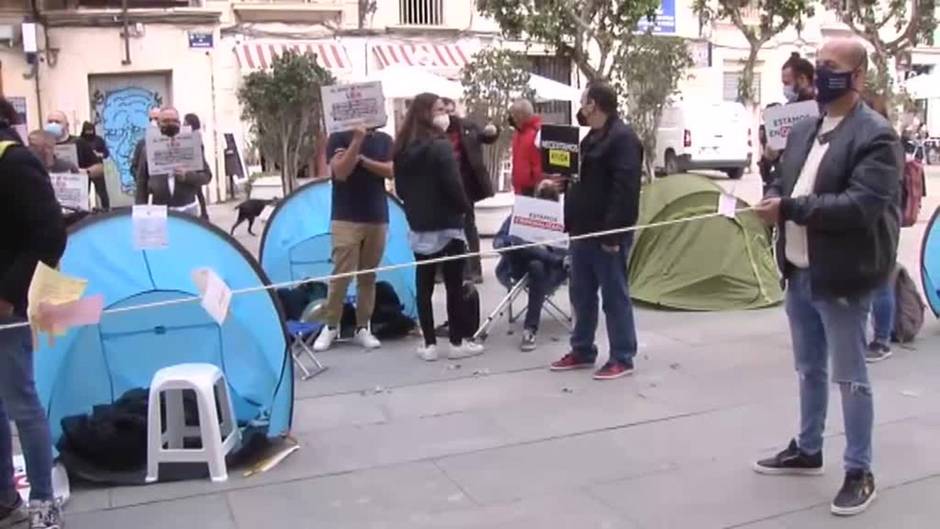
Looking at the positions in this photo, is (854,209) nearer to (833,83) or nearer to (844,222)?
(844,222)

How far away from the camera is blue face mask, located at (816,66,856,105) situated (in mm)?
4273

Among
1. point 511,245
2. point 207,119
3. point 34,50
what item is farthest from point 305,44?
point 511,245

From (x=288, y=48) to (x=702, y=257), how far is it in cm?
1583

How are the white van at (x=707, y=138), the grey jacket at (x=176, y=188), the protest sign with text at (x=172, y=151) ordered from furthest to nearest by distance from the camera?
the white van at (x=707, y=138)
the grey jacket at (x=176, y=188)
the protest sign with text at (x=172, y=151)

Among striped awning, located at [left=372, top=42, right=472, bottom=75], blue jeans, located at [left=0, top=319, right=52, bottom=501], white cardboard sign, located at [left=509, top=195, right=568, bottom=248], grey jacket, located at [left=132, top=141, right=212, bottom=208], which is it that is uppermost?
striped awning, located at [left=372, top=42, right=472, bottom=75]

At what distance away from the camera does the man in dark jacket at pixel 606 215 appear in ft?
21.2

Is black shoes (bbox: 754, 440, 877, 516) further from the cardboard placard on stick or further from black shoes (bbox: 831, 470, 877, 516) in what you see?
the cardboard placard on stick

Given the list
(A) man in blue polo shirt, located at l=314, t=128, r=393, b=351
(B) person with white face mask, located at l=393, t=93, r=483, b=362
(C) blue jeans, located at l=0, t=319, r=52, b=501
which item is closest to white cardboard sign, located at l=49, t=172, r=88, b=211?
(A) man in blue polo shirt, located at l=314, t=128, r=393, b=351

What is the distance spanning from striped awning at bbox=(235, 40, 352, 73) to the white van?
7409 millimetres

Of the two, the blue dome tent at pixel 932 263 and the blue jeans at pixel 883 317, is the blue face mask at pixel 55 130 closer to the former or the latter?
the blue jeans at pixel 883 317

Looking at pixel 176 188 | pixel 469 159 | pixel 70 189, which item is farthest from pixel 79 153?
pixel 469 159

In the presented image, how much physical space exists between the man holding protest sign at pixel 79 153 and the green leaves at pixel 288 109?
507 centimetres

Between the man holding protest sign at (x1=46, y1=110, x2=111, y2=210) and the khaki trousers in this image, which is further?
the man holding protest sign at (x1=46, y1=110, x2=111, y2=210)

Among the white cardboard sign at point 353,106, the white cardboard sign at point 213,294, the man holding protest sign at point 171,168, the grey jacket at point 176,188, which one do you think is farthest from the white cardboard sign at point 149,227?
the grey jacket at point 176,188
